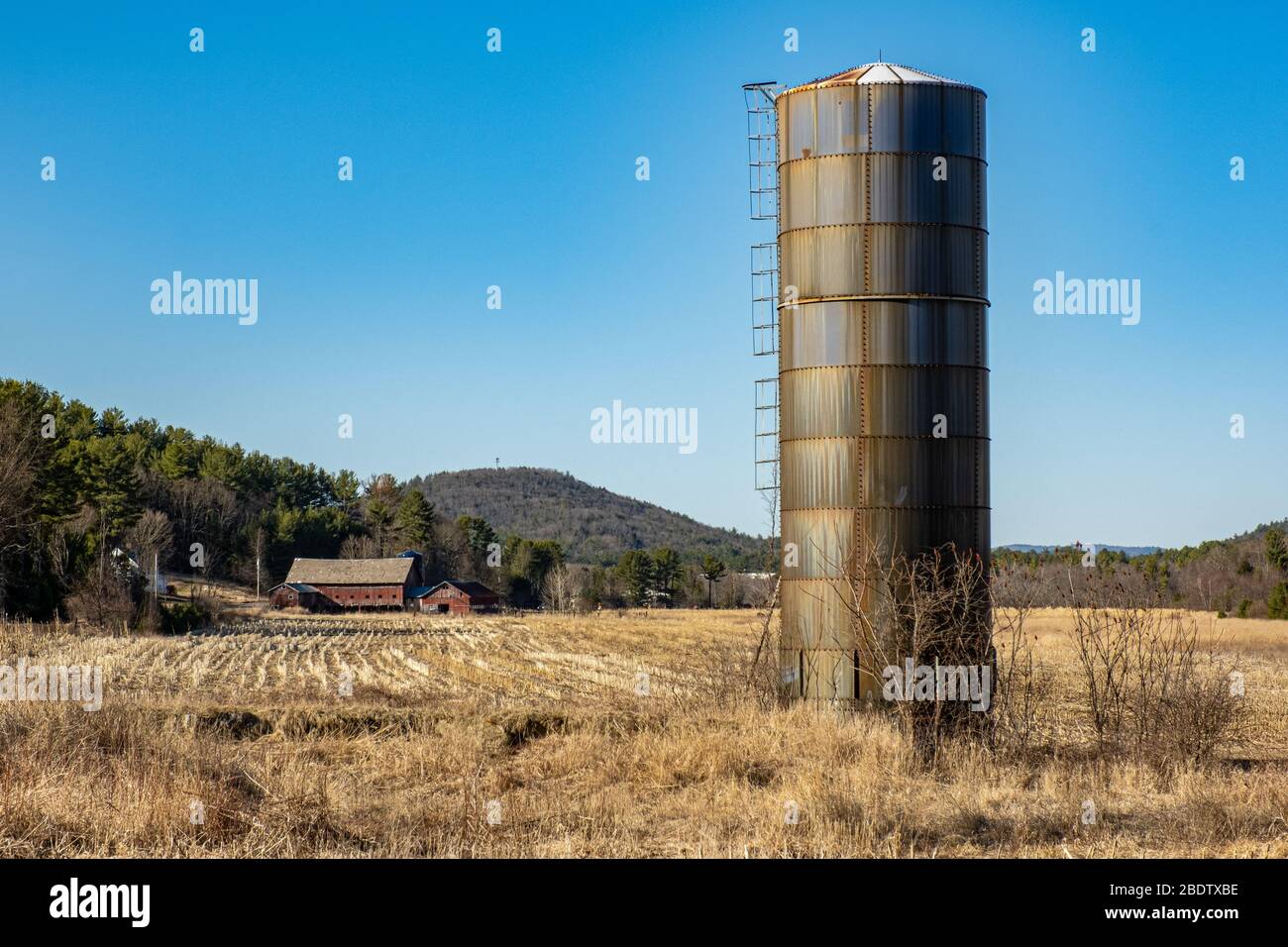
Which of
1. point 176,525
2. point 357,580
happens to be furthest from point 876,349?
point 176,525

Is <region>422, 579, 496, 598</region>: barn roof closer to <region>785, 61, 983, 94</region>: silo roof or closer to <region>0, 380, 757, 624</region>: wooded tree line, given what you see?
<region>0, 380, 757, 624</region>: wooded tree line

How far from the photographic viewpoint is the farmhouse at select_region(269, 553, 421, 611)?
108562 millimetres

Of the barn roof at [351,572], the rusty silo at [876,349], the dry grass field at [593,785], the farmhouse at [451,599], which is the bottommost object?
the farmhouse at [451,599]

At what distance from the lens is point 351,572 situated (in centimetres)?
11044

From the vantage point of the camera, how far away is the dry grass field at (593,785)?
937 cm

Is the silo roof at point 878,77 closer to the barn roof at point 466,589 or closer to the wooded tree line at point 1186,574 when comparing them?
the wooded tree line at point 1186,574

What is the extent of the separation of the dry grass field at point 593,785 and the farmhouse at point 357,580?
295 ft

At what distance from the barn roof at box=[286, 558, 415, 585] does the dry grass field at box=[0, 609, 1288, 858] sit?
9037 cm

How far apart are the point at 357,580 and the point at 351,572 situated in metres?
1.12

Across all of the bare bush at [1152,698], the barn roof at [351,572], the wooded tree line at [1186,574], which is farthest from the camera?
the barn roof at [351,572]

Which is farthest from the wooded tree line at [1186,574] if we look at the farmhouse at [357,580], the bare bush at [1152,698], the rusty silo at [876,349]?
the farmhouse at [357,580]

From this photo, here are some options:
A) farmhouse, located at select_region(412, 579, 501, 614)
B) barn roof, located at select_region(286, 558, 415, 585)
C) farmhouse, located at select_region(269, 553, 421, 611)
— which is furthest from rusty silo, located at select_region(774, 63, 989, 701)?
barn roof, located at select_region(286, 558, 415, 585)
